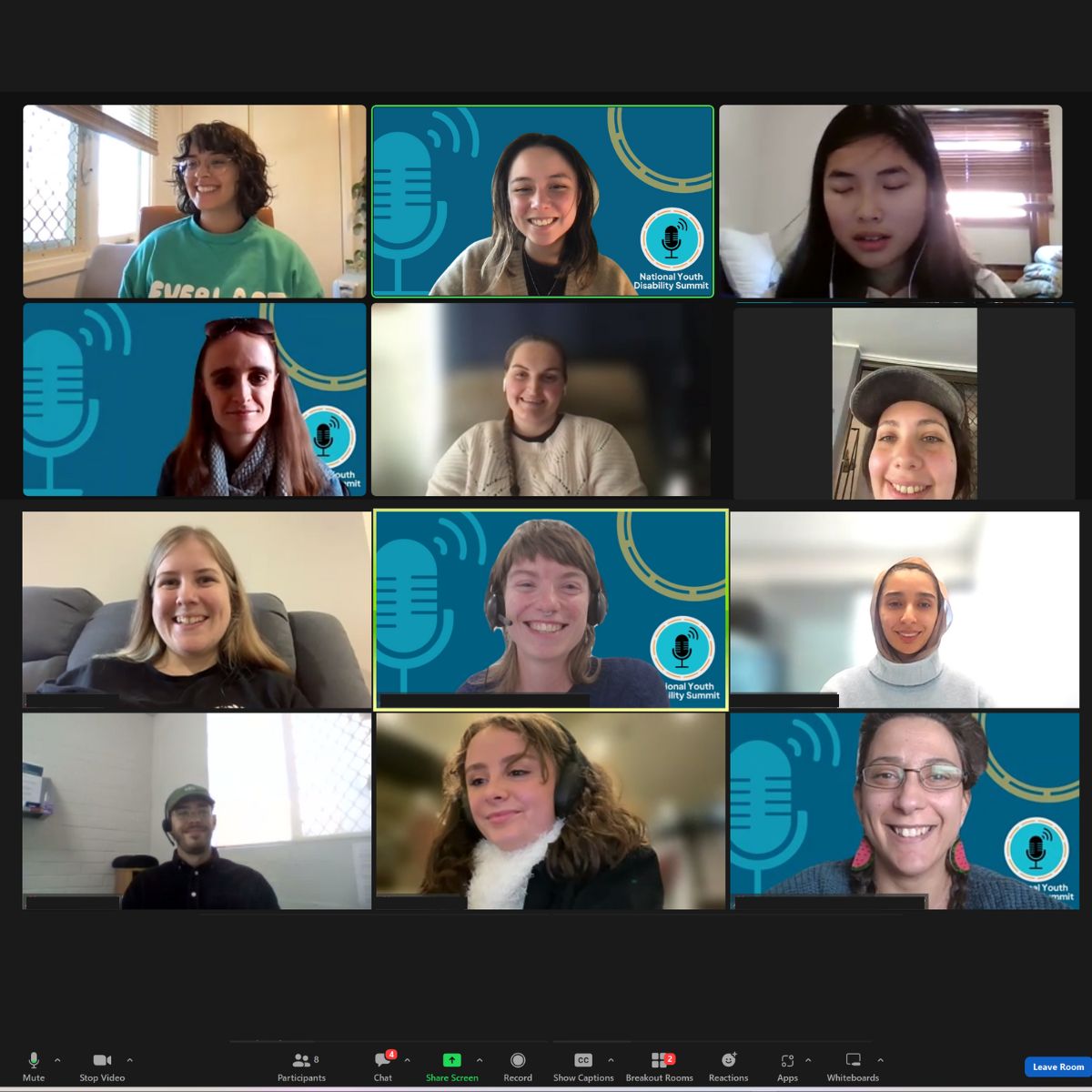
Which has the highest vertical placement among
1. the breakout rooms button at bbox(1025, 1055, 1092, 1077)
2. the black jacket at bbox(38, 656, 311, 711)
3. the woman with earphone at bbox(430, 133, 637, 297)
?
the woman with earphone at bbox(430, 133, 637, 297)

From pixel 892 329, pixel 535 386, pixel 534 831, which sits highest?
pixel 892 329

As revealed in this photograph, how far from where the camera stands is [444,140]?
220cm

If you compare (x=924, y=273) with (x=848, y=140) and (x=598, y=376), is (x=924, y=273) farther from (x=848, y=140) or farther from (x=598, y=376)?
(x=598, y=376)

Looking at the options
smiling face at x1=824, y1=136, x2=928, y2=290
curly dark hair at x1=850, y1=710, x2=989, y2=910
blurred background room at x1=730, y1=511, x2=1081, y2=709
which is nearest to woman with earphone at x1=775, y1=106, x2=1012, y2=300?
smiling face at x1=824, y1=136, x2=928, y2=290

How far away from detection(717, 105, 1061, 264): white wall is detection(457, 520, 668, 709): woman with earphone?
720 millimetres

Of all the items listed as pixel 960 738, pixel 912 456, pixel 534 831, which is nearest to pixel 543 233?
pixel 912 456

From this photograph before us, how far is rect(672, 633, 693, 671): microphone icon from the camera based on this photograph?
7.14ft

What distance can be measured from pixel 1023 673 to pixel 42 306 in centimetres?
210

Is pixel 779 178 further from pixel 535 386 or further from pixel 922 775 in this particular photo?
pixel 922 775

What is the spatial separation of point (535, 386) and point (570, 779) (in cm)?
79

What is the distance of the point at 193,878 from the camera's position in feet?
7.14

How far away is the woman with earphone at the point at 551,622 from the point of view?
218cm

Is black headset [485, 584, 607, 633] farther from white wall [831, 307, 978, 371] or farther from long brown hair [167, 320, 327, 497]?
white wall [831, 307, 978, 371]

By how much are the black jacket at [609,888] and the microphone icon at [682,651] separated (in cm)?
37
